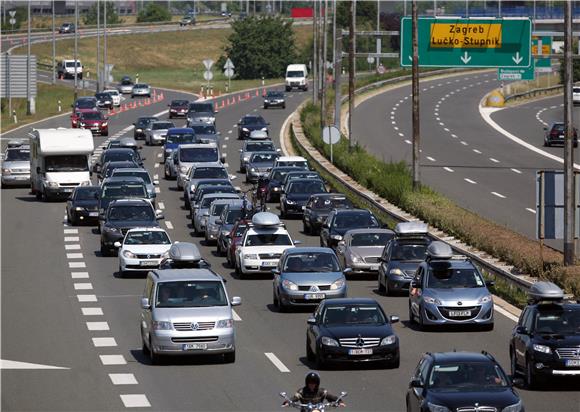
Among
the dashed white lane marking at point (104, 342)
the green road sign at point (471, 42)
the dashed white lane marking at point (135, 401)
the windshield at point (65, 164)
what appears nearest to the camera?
the dashed white lane marking at point (135, 401)

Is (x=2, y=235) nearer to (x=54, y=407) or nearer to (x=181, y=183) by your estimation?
(x=181, y=183)

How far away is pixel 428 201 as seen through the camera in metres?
51.4

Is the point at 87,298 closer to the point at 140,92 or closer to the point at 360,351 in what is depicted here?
the point at 360,351

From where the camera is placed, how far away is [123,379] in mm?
26891

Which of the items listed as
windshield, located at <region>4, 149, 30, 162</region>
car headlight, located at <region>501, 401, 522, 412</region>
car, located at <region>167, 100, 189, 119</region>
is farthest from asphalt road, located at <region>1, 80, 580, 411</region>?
car, located at <region>167, 100, 189, 119</region>

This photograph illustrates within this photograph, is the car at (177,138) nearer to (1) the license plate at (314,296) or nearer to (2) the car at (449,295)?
(1) the license plate at (314,296)

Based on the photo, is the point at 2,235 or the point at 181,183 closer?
the point at 2,235

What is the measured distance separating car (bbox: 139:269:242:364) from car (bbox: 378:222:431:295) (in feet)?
29.8

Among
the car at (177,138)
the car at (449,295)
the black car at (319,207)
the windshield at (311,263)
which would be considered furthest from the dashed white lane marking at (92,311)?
the car at (177,138)

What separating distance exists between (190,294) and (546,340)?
23.3 ft

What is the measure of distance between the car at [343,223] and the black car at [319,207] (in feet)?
13.5

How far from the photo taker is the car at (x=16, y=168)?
6681cm

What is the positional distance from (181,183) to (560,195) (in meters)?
28.2

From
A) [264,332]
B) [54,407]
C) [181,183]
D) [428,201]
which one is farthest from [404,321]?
[181,183]
